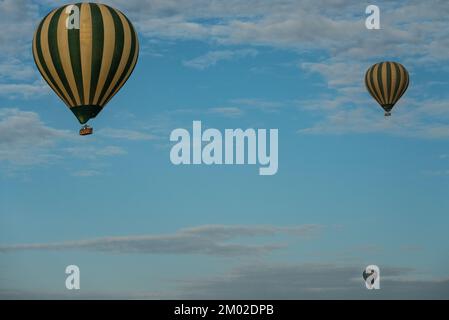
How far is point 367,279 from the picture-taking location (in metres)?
55.6

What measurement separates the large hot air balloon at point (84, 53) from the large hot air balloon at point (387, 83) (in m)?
31.2

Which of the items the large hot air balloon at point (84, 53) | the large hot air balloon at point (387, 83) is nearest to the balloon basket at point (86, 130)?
the large hot air balloon at point (84, 53)

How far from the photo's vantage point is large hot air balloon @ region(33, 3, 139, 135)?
44.2 metres

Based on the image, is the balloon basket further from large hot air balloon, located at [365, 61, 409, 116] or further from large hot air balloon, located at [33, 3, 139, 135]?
large hot air balloon, located at [365, 61, 409, 116]

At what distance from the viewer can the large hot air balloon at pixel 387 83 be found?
230 ft

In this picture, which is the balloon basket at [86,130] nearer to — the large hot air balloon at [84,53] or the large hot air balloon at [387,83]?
the large hot air balloon at [84,53]

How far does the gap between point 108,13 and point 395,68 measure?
110ft

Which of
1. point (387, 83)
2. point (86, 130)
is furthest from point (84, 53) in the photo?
point (387, 83)

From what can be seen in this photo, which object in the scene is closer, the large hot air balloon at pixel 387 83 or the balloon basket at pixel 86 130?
the balloon basket at pixel 86 130

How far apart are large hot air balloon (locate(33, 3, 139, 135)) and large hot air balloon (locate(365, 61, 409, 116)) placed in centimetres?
3118

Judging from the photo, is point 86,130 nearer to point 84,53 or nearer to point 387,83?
point 84,53
